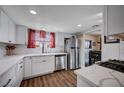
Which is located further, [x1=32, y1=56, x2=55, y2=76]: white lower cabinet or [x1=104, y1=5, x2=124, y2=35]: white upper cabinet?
[x1=32, y1=56, x2=55, y2=76]: white lower cabinet

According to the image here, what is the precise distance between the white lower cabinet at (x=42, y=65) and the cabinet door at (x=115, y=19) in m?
2.89

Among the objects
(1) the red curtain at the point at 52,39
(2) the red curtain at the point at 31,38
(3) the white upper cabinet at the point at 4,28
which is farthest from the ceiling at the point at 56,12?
(1) the red curtain at the point at 52,39

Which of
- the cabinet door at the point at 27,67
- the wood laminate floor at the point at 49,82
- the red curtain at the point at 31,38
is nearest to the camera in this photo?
the wood laminate floor at the point at 49,82

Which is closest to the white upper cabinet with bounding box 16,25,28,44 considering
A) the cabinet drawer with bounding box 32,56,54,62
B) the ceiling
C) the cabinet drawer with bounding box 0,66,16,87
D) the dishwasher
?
the ceiling

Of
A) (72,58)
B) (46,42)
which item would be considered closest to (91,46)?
(72,58)

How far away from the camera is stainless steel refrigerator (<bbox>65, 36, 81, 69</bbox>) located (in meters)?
4.53

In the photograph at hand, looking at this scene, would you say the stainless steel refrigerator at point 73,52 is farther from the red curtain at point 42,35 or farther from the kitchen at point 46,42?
the red curtain at point 42,35

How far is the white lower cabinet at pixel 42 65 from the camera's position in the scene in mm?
3266

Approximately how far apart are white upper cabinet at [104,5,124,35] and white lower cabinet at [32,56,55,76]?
287cm

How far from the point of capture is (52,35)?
14.3ft

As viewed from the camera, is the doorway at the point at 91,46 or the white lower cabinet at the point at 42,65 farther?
the doorway at the point at 91,46

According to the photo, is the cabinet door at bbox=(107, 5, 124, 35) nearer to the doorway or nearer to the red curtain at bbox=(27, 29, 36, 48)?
the red curtain at bbox=(27, 29, 36, 48)

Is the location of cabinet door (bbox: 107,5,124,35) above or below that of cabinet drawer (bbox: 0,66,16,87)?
above
